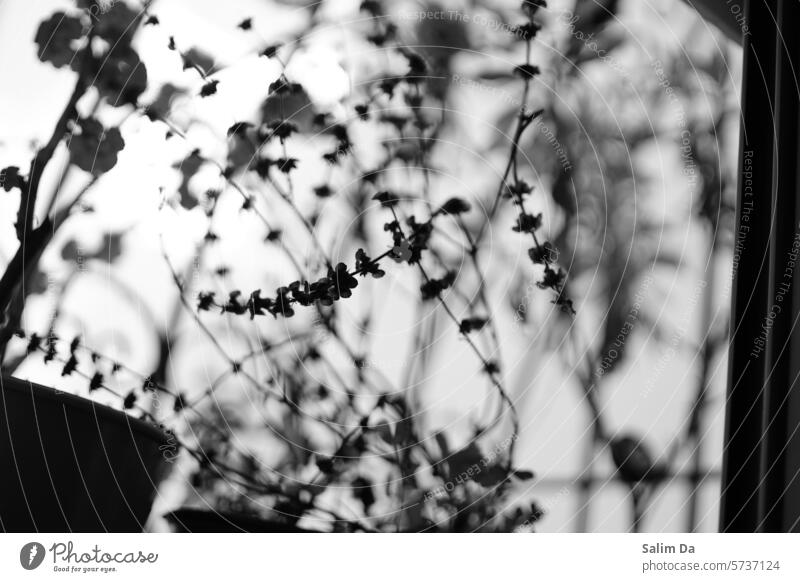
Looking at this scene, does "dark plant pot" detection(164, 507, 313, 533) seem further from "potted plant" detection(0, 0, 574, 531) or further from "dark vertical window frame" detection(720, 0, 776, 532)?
"dark vertical window frame" detection(720, 0, 776, 532)

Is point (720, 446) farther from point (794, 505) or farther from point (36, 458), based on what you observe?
point (36, 458)

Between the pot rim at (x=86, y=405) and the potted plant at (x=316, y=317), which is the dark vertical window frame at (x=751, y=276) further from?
the pot rim at (x=86, y=405)

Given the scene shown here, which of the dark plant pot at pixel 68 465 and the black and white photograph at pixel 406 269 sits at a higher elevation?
the black and white photograph at pixel 406 269

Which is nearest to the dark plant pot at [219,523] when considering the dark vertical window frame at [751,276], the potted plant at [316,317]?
the potted plant at [316,317]

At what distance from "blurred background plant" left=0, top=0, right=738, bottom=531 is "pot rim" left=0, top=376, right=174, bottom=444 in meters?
0.02

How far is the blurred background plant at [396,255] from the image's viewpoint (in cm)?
59

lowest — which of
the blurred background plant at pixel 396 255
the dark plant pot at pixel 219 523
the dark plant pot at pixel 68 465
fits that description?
the dark plant pot at pixel 219 523

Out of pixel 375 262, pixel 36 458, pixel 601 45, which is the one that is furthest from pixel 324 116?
pixel 36 458

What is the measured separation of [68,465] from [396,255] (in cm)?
29

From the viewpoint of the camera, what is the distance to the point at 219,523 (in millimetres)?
583

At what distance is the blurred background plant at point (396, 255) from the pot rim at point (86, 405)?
2cm

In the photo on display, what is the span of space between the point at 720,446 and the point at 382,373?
10.2 inches

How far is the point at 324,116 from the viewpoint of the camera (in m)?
0.61

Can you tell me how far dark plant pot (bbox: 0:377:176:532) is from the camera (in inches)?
22.4
